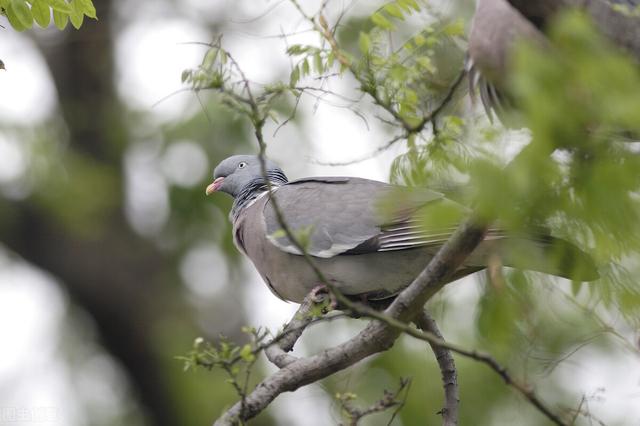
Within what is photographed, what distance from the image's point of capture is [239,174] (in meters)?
4.41

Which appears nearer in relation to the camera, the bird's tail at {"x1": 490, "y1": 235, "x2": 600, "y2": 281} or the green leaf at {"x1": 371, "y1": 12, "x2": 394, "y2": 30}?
the bird's tail at {"x1": 490, "y1": 235, "x2": 600, "y2": 281}

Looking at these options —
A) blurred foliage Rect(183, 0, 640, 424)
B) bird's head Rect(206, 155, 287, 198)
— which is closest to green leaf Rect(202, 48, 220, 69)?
blurred foliage Rect(183, 0, 640, 424)

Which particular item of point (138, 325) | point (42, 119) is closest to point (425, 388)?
point (138, 325)

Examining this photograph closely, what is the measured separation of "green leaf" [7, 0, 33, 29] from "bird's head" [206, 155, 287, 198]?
173 centimetres

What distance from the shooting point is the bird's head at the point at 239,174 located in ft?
14.4

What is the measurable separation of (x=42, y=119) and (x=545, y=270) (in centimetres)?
743

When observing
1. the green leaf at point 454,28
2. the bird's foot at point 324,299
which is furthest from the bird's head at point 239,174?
the green leaf at point 454,28

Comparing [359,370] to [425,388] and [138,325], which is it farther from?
[138,325]

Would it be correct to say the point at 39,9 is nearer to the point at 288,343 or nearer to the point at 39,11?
the point at 39,11

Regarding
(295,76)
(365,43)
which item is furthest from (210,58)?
(365,43)

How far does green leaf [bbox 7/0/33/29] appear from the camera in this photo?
107 inches

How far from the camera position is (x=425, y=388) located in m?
6.14

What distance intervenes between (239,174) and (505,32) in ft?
6.35

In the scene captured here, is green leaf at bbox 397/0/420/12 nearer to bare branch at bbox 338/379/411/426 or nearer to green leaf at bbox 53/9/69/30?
green leaf at bbox 53/9/69/30
